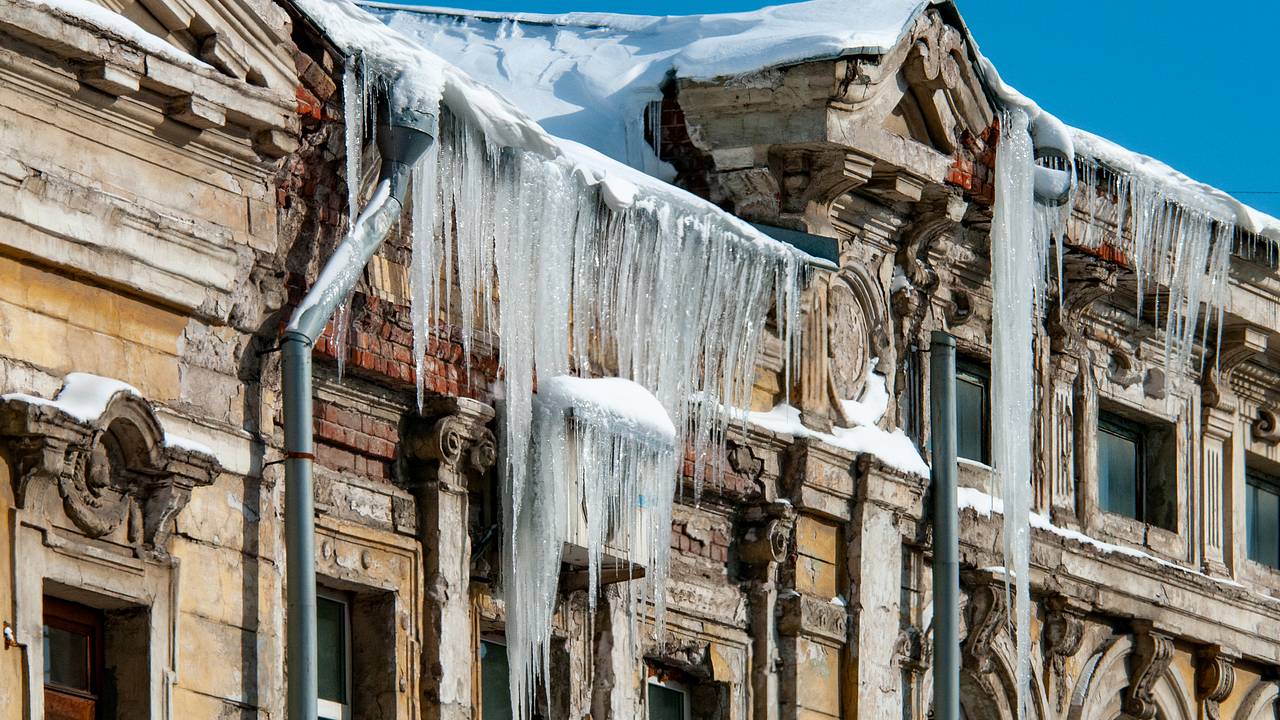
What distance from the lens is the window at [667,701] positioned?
1944 cm

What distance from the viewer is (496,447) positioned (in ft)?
57.9

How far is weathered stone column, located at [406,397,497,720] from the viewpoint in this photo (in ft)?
56.2

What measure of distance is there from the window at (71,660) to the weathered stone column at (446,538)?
7.90ft


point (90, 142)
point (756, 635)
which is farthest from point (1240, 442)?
point (90, 142)

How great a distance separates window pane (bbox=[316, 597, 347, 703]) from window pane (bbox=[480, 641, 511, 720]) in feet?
3.31

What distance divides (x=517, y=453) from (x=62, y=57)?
3808mm

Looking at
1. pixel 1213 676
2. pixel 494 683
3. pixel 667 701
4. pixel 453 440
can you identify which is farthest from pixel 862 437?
pixel 1213 676

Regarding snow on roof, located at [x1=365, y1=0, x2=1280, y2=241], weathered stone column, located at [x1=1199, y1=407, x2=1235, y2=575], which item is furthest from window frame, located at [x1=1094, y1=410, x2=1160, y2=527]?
snow on roof, located at [x1=365, y1=0, x2=1280, y2=241]

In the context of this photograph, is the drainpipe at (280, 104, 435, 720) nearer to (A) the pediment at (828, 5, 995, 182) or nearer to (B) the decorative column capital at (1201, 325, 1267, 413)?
(A) the pediment at (828, 5, 995, 182)

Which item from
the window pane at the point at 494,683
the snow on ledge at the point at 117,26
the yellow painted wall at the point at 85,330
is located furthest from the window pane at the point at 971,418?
the snow on ledge at the point at 117,26

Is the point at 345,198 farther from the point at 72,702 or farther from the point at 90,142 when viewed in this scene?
the point at 72,702

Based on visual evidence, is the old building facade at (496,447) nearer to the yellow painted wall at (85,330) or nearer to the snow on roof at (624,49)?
the yellow painted wall at (85,330)

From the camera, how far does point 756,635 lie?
2003 cm

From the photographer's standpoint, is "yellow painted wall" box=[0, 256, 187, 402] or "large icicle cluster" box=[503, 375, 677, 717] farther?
"large icicle cluster" box=[503, 375, 677, 717]
